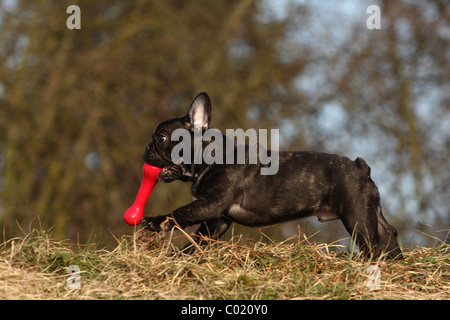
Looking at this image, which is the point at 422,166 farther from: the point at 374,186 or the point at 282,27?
the point at 374,186

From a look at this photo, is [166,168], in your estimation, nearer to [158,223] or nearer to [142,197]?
[142,197]

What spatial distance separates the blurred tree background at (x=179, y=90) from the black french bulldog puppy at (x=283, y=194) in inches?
265

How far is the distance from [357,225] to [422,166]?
25.8ft

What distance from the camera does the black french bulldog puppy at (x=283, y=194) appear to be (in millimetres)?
4867

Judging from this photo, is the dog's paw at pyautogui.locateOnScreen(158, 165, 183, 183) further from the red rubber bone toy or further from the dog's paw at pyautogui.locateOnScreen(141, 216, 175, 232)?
the dog's paw at pyautogui.locateOnScreen(141, 216, 175, 232)

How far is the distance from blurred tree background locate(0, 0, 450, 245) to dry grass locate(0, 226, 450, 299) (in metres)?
7.34

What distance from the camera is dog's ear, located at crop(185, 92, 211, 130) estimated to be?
209 inches

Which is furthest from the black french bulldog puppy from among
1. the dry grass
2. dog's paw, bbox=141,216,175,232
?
the dry grass

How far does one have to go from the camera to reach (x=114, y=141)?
12.4m

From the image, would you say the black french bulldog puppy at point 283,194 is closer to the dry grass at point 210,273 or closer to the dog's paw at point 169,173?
the dog's paw at point 169,173

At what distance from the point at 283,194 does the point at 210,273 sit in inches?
50.4

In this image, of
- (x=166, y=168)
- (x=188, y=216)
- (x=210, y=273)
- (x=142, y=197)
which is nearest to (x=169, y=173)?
(x=166, y=168)

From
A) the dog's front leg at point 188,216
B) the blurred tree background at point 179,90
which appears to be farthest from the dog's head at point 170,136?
the blurred tree background at point 179,90
